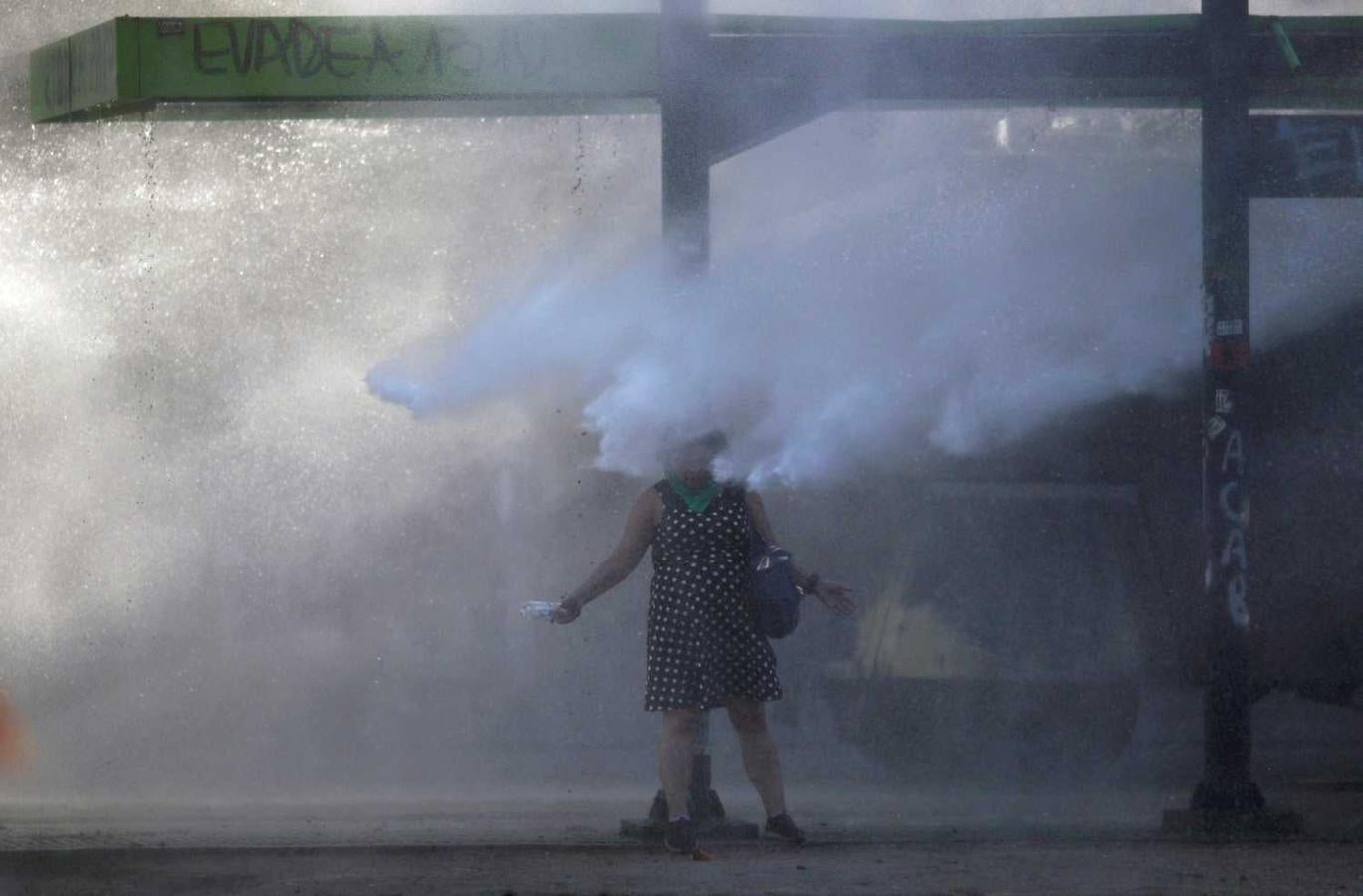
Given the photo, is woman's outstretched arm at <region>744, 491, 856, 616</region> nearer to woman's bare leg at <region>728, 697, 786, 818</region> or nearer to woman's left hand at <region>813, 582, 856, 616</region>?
woman's left hand at <region>813, 582, 856, 616</region>

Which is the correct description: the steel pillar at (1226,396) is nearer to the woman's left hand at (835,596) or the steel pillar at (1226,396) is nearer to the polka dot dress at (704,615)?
the woman's left hand at (835,596)

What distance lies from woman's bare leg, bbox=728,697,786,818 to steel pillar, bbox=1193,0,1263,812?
69.8 inches

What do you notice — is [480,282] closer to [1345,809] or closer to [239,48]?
[239,48]

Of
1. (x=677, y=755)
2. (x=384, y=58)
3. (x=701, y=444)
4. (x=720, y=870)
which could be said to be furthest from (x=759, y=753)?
(x=384, y=58)

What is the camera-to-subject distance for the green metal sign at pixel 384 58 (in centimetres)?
790

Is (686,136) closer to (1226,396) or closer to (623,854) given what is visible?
(1226,396)

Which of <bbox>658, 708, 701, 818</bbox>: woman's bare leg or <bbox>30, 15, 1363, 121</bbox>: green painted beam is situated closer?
<bbox>658, 708, 701, 818</bbox>: woman's bare leg

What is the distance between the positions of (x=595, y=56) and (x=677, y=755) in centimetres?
288

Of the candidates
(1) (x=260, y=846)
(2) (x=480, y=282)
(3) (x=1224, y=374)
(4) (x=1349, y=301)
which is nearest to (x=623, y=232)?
(2) (x=480, y=282)

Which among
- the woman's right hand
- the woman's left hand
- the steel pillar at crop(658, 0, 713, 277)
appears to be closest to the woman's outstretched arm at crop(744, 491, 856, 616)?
the woman's left hand

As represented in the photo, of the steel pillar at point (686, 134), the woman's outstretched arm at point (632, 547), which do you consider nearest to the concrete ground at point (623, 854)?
the woman's outstretched arm at point (632, 547)

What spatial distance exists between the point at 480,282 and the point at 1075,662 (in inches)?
202

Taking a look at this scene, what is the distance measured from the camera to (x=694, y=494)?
23.0 feet

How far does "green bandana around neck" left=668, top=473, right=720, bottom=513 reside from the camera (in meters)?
6.99
